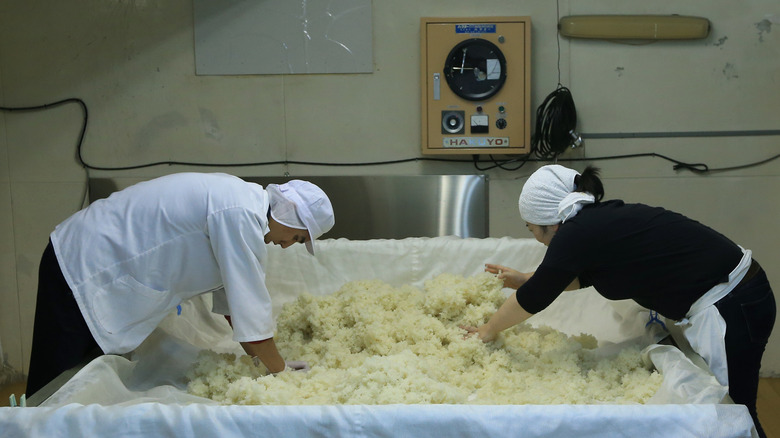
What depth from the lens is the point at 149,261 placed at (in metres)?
1.82

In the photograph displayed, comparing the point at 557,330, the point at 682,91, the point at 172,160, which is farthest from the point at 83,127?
the point at 682,91

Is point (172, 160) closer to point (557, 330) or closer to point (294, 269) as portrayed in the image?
point (294, 269)

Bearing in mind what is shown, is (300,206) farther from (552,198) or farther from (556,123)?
(556,123)

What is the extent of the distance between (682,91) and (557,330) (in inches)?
63.1

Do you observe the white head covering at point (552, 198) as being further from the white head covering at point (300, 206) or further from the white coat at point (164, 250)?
the white coat at point (164, 250)

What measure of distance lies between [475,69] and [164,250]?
→ 1.82 metres

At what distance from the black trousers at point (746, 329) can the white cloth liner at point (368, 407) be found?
130 millimetres

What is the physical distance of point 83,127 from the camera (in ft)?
10.9

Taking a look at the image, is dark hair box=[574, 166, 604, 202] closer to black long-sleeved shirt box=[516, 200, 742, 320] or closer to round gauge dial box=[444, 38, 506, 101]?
black long-sleeved shirt box=[516, 200, 742, 320]

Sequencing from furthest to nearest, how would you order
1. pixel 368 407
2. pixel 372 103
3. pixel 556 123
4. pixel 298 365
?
pixel 372 103 < pixel 556 123 < pixel 298 365 < pixel 368 407

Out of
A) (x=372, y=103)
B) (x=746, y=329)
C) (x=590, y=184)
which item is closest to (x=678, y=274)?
(x=746, y=329)

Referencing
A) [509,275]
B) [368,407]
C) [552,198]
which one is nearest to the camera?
[368,407]

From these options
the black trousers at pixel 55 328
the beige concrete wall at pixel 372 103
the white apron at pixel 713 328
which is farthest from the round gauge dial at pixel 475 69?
the black trousers at pixel 55 328

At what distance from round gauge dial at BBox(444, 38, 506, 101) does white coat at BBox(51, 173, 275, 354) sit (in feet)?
4.96
